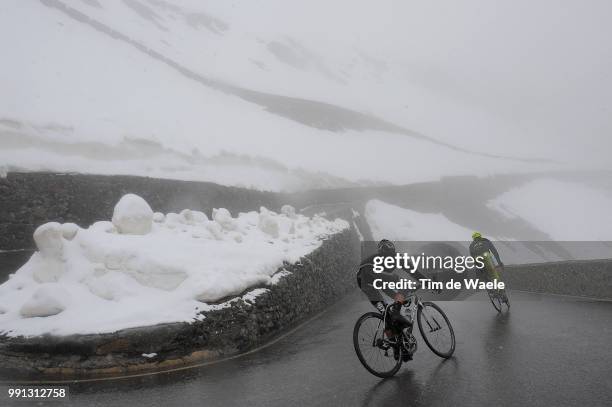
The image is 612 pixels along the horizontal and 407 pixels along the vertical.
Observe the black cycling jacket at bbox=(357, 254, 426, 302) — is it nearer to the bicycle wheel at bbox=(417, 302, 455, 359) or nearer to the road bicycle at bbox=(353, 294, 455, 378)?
the road bicycle at bbox=(353, 294, 455, 378)

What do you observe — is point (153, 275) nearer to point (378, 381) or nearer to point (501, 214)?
point (378, 381)

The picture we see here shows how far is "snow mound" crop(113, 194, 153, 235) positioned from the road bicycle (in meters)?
5.13

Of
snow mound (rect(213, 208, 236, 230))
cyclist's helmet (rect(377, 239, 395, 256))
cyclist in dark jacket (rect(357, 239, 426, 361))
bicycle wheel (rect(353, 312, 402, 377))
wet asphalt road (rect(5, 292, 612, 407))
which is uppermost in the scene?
snow mound (rect(213, 208, 236, 230))

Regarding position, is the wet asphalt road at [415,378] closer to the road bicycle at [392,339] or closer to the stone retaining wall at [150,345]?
the road bicycle at [392,339]

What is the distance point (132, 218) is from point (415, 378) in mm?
6025

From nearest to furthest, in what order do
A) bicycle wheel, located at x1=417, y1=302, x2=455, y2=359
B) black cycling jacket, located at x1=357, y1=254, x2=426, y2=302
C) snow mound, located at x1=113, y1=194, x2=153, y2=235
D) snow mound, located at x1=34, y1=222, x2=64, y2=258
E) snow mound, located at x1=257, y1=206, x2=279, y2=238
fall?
black cycling jacket, located at x1=357, y1=254, x2=426, y2=302, bicycle wheel, located at x1=417, y1=302, x2=455, y2=359, snow mound, located at x1=34, y1=222, x2=64, y2=258, snow mound, located at x1=113, y1=194, x2=153, y2=235, snow mound, located at x1=257, y1=206, x2=279, y2=238

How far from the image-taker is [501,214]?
5375cm

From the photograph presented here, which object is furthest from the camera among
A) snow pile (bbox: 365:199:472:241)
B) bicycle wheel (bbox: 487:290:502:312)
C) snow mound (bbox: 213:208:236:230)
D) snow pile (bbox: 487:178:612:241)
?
snow pile (bbox: 487:178:612:241)

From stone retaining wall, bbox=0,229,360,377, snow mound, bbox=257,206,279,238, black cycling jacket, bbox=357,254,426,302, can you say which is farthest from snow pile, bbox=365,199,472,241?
black cycling jacket, bbox=357,254,426,302

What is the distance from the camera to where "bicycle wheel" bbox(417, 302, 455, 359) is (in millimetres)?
6227

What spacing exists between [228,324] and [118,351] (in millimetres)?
1649

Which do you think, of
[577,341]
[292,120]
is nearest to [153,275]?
[577,341]

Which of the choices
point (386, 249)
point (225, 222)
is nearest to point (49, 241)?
point (225, 222)

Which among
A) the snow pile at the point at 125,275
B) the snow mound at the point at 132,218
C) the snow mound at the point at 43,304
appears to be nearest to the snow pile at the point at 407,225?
the snow pile at the point at 125,275
